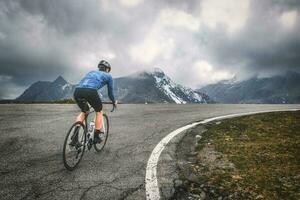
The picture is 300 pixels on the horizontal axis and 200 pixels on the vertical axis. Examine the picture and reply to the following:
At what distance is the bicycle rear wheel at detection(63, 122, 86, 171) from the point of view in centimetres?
539

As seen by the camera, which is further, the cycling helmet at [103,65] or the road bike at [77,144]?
the cycling helmet at [103,65]

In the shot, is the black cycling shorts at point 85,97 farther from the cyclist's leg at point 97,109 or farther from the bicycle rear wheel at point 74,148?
the bicycle rear wheel at point 74,148

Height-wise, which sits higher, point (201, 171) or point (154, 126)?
point (154, 126)

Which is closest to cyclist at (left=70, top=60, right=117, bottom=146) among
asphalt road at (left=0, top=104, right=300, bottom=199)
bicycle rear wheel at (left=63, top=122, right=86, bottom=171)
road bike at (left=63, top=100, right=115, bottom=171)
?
road bike at (left=63, top=100, right=115, bottom=171)

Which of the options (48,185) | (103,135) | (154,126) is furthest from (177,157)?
(154,126)

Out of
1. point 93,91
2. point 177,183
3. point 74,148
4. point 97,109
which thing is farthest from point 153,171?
point 93,91

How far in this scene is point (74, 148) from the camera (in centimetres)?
579

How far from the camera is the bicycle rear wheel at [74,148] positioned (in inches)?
212

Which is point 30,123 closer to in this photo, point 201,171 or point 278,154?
point 201,171

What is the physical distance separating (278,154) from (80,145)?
4.61 m

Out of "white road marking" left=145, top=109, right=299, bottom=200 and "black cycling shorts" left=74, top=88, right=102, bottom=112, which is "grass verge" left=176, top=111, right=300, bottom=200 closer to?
"white road marking" left=145, top=109, right=299, bottom=200

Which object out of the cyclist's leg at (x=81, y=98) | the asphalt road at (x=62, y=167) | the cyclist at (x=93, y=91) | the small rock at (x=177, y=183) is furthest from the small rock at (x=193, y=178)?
the cyclist's leg at (x=81, y=98)

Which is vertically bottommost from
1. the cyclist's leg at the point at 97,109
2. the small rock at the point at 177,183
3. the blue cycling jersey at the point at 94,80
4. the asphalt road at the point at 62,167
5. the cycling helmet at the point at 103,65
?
the small rock at the point at 177,183

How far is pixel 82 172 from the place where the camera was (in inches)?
210
